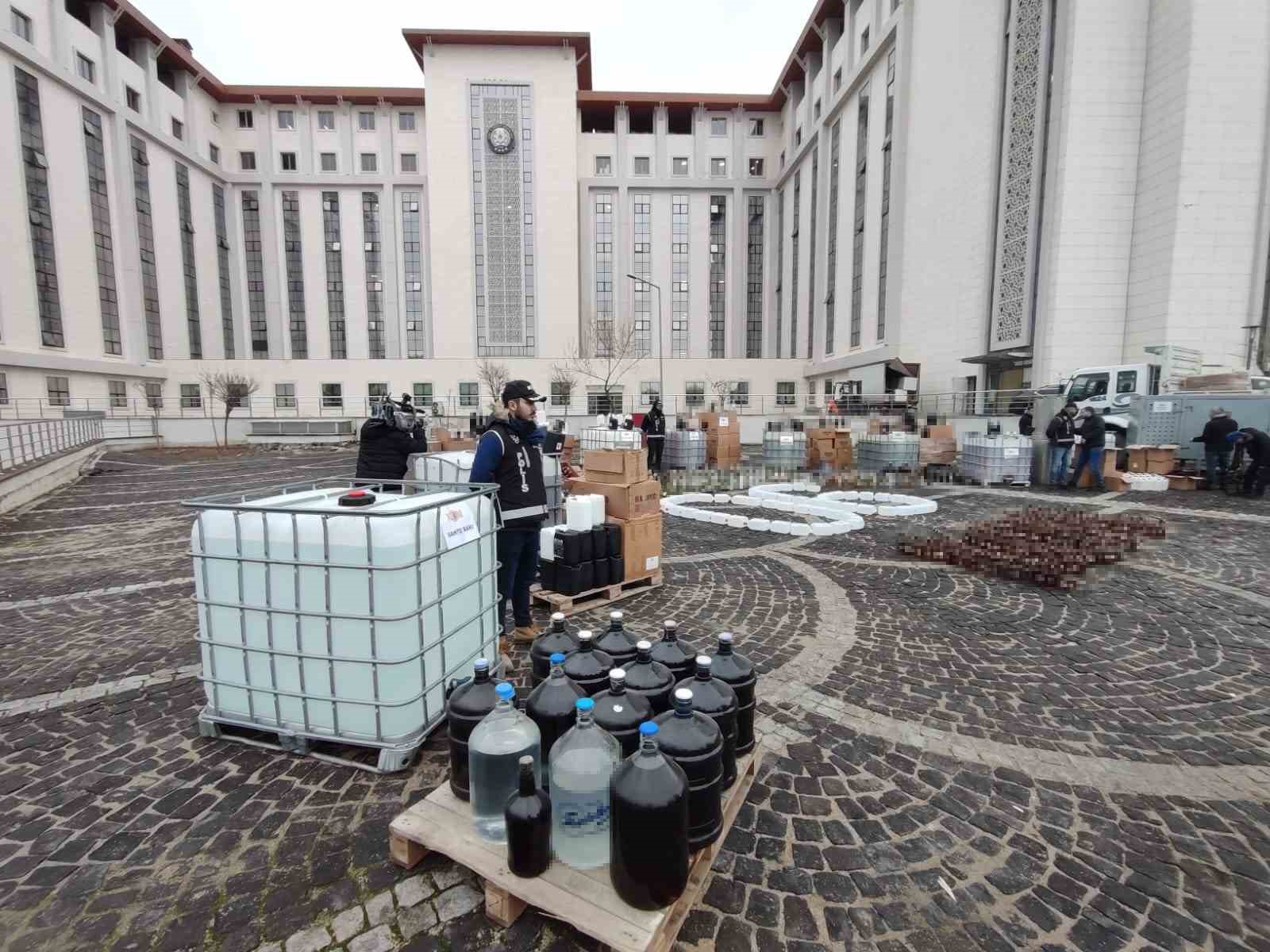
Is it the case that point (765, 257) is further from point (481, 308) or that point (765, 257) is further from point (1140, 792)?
point (1140, 792)

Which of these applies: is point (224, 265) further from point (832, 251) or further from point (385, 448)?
point (385, 448)

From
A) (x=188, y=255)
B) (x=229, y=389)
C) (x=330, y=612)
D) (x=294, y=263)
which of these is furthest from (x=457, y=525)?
(x=294, y=263)

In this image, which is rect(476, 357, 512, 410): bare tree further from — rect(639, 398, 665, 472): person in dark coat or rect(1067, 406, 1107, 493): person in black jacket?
rect(1067, 406, 1107, 493): person in black jacket

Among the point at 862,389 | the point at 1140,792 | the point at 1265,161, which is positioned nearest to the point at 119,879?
the point at 1140,792

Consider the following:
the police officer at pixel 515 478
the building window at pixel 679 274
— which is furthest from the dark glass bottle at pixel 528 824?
the building window at pixel 679 274

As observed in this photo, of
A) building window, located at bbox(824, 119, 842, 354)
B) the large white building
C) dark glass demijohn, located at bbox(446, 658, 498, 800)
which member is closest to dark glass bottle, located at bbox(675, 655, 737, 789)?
dark glass demijohn, located at bbox(446, 658, 498, 800)

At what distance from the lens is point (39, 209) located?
2670 centimetres

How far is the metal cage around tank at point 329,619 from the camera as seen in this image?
2.78 m

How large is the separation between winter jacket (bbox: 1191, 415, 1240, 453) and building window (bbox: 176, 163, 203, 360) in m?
47.0

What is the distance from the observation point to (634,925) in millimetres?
1732

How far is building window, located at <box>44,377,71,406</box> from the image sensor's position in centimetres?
2647

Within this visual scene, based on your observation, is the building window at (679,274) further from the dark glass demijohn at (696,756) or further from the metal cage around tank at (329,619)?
the dark glass demijohn at (696,756)

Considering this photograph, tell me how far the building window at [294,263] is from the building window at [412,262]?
737 cm

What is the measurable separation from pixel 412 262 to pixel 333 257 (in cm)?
573
